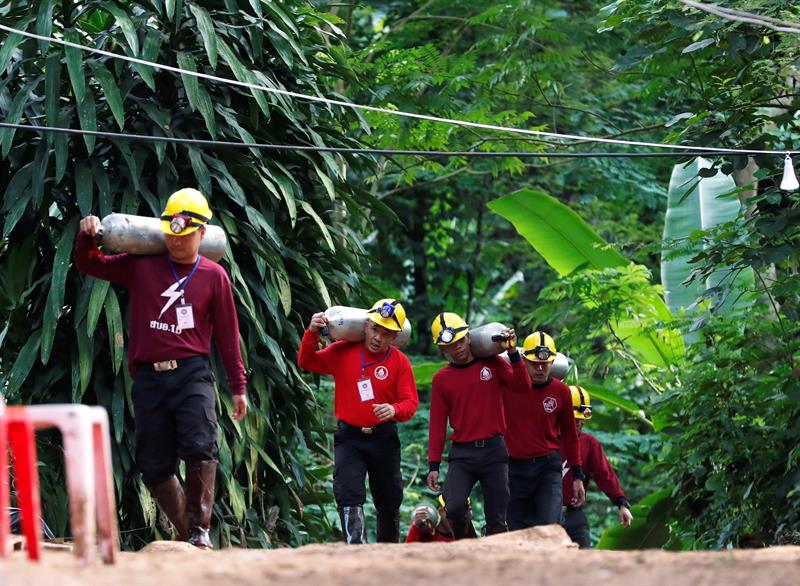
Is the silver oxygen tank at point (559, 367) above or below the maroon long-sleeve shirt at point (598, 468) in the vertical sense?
above

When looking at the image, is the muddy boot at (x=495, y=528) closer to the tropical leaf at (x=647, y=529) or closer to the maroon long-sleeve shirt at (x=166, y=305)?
the maroon long-sleeve shirt at (x=166, y=305)

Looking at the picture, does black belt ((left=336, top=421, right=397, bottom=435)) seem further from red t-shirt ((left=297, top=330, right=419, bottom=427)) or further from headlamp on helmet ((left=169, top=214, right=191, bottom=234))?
headlamp on helmet ((left=169, top=214, right=191, bottom=234))

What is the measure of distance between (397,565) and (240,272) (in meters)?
5.08

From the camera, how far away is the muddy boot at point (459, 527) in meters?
10.4

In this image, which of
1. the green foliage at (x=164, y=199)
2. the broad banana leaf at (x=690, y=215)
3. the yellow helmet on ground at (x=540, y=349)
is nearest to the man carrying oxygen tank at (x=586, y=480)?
the yellow helmet on ground at (x=540, y=349)

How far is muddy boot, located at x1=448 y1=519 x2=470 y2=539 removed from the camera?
10.4m

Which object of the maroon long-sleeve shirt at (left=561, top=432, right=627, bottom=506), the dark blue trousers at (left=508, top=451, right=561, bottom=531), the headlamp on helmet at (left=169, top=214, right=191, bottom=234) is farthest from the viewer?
the maroon long-sleeve shirt at (left=561, top=432, right=627, bottom=506)

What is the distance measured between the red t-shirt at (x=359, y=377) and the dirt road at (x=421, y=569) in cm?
265

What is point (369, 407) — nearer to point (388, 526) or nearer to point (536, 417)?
point (388, 526)

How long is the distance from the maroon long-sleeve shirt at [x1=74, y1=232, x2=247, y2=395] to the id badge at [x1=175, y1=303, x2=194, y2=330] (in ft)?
0.07

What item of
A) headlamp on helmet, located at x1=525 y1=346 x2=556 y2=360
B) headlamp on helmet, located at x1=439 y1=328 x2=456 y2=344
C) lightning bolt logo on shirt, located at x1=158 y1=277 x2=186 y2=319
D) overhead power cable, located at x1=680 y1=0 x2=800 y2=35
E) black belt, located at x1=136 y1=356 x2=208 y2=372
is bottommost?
headlamp on helmet, located at x1=525 y1=346 x2=556 y2=360

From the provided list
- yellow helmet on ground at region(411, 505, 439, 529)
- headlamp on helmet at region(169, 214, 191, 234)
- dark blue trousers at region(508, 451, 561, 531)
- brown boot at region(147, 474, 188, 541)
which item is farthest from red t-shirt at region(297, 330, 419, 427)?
headlamp on helmet at region(169, 214, 191, 234)

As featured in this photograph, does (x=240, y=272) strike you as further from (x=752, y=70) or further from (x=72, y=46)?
(x=752, y=70)

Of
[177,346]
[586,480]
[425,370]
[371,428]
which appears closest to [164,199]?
[371,428]
